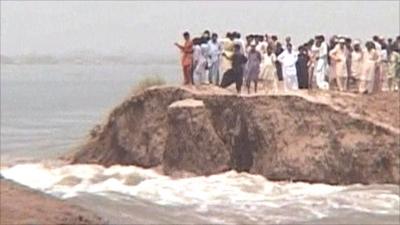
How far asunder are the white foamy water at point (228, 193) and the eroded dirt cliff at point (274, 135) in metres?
0.33

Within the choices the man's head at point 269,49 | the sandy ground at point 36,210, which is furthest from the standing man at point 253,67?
the sandy ground at point 36,210

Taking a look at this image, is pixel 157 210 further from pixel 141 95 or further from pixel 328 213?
pixel 141 95

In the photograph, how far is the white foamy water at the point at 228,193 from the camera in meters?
20.0

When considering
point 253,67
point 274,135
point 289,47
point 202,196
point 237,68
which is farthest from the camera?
point 289,47

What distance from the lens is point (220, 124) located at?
2370cm

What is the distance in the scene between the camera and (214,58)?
2506cm

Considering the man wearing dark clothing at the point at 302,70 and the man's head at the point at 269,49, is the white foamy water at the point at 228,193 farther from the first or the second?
the man's head at the point at 269,49

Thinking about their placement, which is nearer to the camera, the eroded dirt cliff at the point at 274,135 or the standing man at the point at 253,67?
the eroded dirt cliff at the point at 274,135

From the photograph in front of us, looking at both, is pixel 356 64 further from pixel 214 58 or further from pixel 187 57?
pixel 187 57

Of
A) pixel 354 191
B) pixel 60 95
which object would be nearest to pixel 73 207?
pixel 354 191

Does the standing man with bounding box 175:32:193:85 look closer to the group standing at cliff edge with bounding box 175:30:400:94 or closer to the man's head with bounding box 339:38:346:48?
the group standing at cliff edge with bounding box 175:30:400:94

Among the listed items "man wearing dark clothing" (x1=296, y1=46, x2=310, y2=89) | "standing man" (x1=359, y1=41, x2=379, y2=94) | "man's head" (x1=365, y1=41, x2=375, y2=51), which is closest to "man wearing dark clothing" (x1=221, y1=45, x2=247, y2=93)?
"man wearing dark clothing" (x1=296, y1=46, x2=310, y2=89)

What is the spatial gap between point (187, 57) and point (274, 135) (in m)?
2.81

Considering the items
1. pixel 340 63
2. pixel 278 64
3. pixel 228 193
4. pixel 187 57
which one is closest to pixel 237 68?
pixel 278 64
